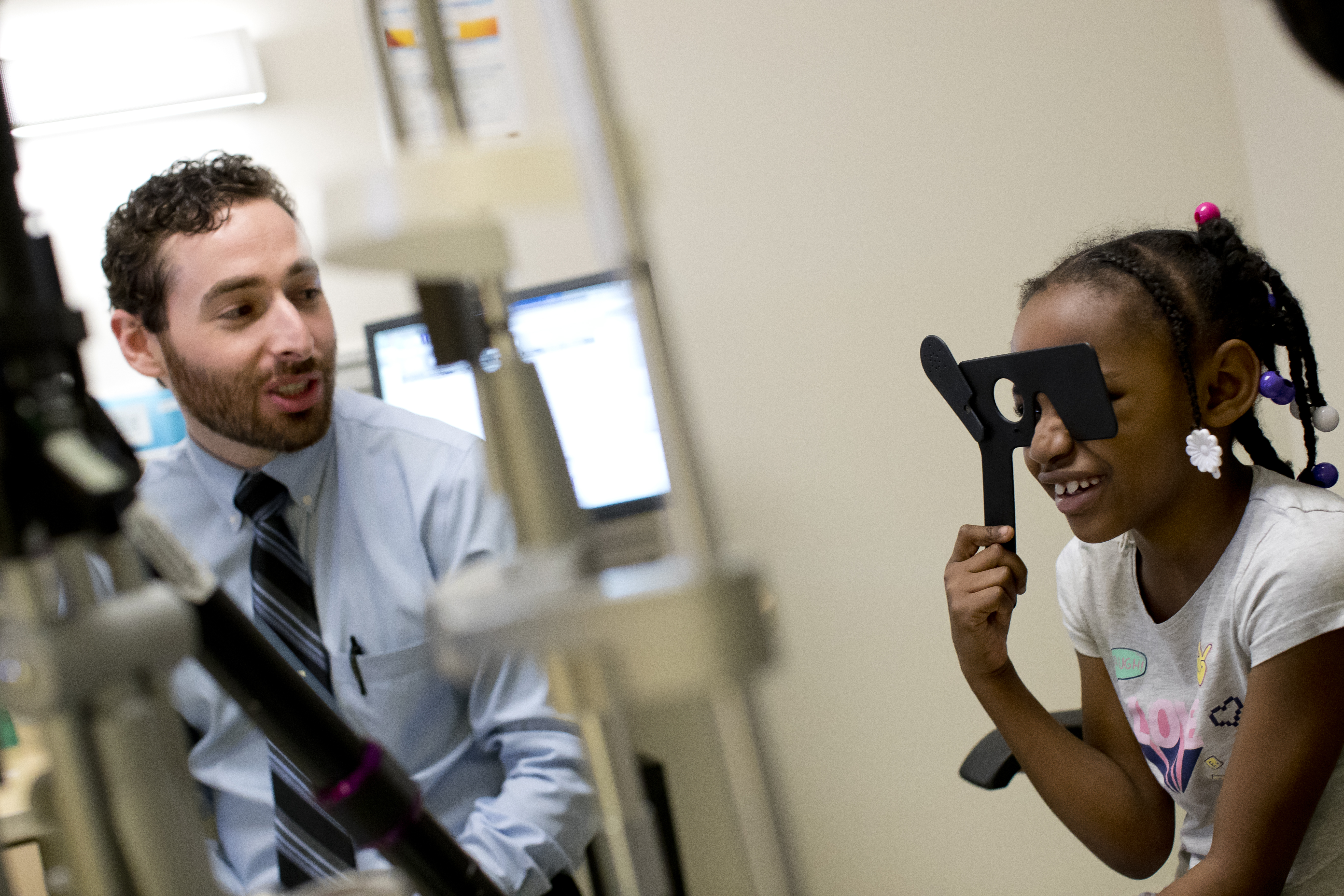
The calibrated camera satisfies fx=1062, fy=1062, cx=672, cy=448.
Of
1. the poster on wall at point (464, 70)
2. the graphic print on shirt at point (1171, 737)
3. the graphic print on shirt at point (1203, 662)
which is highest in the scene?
the poster on wall at point (464, 70)

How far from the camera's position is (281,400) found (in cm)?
125

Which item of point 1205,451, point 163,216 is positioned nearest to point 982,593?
point 1205,451

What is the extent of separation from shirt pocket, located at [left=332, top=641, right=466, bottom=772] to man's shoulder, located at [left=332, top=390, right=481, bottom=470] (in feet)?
0.83

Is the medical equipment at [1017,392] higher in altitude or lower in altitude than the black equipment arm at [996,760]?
higher

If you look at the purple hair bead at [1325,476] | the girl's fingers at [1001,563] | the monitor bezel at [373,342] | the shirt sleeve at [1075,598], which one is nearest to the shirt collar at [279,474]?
the monitor bezel at [373,342]

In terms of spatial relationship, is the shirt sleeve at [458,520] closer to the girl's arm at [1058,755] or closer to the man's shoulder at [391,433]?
the man's shoulder at [391,433]

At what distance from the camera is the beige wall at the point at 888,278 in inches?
84.3

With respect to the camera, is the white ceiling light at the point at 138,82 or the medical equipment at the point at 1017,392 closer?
the medical equipment at the point at 1017,392

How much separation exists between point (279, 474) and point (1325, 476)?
1.15 m

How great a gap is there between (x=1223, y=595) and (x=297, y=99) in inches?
72.6

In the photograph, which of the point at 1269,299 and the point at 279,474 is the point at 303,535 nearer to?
the point at 279,474

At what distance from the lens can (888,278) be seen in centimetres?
216

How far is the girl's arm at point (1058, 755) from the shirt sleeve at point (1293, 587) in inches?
7.8

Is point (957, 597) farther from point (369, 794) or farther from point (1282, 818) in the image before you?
point (369, 794)
